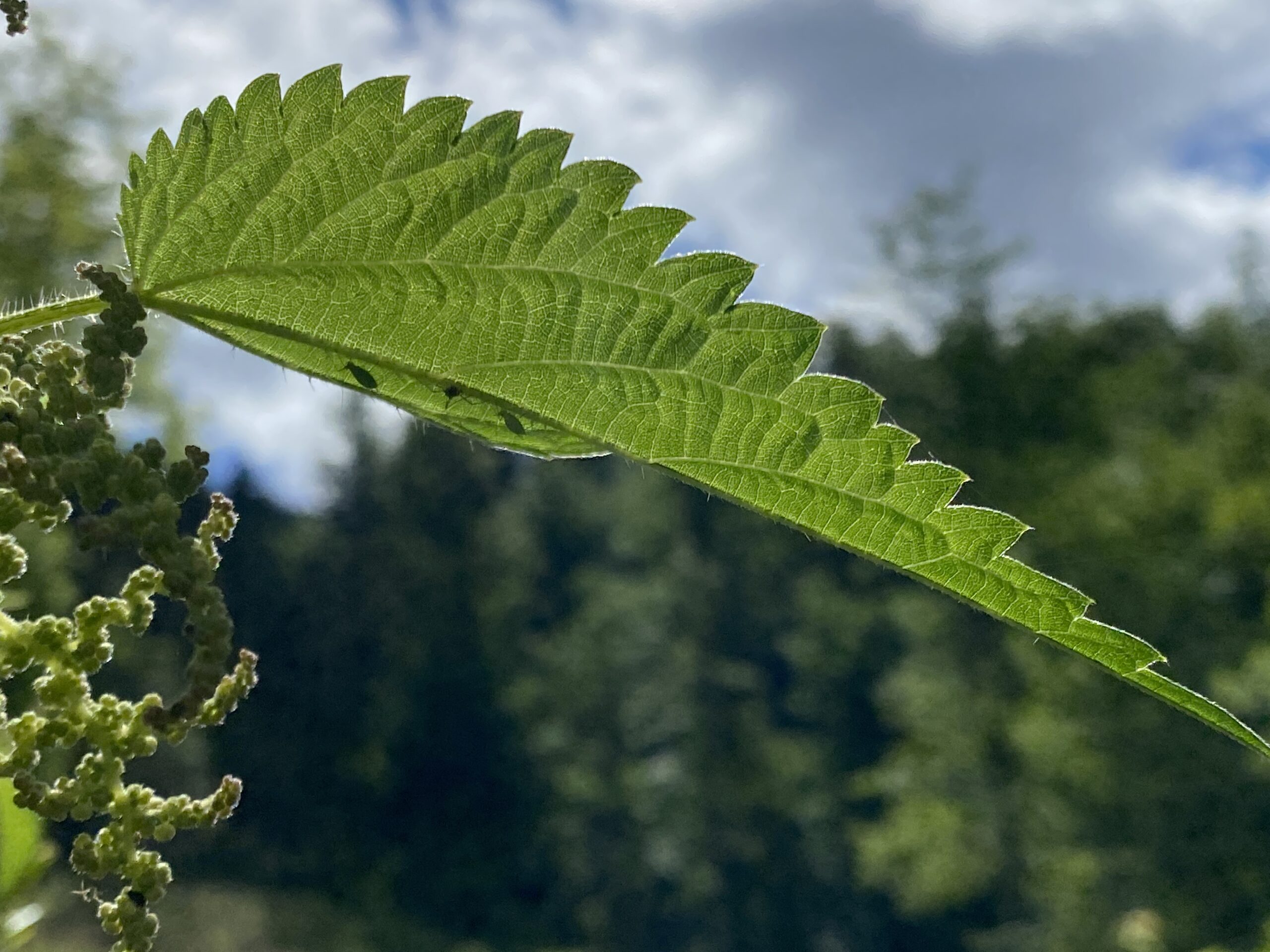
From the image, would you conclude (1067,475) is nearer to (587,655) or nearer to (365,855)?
(587,655)

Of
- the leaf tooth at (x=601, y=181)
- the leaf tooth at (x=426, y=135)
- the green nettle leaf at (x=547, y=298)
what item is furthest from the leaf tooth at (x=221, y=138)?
the leaf tooth at (x=601, y=181)

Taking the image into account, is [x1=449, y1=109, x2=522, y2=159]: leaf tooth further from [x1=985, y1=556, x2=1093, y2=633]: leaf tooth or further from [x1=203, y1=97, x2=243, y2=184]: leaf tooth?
[x1=985, y1=556, x2=1093, y2=633]: leaf tooth

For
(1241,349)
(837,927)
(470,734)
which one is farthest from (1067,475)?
(470,734)

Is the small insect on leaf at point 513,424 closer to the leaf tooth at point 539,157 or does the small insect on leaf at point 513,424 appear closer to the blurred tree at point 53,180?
the leaf tooth at point 539,157

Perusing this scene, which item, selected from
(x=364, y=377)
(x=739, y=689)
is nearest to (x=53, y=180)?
(x=364, y=377)

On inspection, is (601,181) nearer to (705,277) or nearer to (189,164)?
(705,277)
